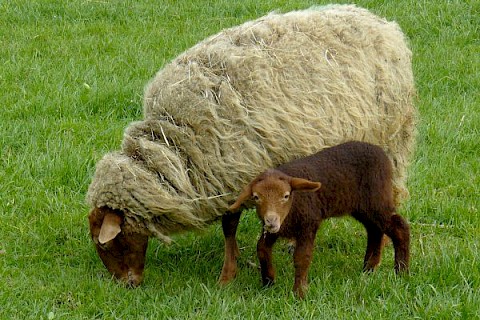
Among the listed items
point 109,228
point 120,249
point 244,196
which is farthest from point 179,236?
point 244,196

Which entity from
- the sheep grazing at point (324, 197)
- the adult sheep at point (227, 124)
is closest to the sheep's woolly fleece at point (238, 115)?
the adult sheep at point (227, 124)

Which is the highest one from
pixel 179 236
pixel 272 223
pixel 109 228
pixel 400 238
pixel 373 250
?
pixel 272 223

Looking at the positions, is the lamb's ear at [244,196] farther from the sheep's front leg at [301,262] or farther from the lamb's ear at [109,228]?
the lamb's ear at [109,228]

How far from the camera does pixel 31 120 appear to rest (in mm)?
7789

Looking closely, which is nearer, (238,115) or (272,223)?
(272,223)

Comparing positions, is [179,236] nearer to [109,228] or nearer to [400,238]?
[109,228]

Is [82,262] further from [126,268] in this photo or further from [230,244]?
[230,244]

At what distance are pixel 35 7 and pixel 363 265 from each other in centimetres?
664

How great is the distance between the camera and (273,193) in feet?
15.9

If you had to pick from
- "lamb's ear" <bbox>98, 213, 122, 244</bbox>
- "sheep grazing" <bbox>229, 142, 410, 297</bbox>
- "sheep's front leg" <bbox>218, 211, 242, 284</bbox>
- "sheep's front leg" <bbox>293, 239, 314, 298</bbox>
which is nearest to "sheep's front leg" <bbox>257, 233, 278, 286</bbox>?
"sheep grazing" <bbox>229, 142, 410, 297</bbox>

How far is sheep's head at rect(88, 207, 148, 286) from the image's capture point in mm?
5387

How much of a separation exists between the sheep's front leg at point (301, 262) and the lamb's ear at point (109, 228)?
3.51 feet

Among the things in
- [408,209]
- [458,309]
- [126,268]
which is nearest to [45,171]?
[126,268]

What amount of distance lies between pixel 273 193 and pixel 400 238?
3.51 feet
